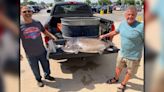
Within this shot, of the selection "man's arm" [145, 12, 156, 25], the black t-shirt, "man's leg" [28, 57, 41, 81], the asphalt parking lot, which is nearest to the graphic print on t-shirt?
the black t-shirt

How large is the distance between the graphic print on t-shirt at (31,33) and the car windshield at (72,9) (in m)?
2.54

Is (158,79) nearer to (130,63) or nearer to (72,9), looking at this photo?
(130,63)

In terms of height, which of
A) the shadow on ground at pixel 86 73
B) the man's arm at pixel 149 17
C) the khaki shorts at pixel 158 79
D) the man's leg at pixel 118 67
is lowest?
the shadow on ground at pixel 86 73

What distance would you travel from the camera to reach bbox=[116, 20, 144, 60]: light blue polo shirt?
124 inches

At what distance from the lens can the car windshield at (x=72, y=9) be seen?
5.96 meters

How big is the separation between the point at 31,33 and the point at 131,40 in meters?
1.32

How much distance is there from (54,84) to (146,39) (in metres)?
3.15

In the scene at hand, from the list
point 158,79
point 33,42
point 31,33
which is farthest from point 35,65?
point 158,79

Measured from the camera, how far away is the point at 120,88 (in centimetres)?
367

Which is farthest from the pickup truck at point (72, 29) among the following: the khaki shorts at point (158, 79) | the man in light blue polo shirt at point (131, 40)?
the khaki shorts at point (158, 79)

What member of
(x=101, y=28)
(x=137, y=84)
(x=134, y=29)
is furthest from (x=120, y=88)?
(x=101, y=28)

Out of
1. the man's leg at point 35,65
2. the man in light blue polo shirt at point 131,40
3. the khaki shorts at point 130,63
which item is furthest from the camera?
the man's leg at point 35,65

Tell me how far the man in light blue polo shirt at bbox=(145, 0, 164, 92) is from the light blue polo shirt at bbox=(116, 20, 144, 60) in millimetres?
2095

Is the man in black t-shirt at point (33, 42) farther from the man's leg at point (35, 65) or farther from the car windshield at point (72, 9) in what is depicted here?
the car windshield at point (72, 9)
